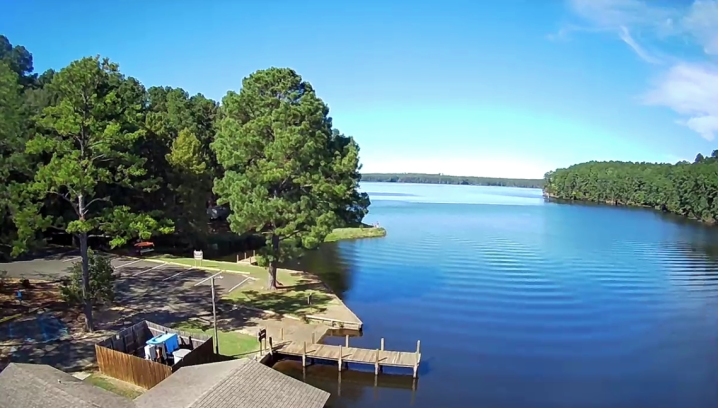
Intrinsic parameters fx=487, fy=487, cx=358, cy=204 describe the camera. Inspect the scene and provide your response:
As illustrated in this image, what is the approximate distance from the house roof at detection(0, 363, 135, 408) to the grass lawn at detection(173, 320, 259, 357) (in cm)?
735

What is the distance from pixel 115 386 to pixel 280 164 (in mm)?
14439

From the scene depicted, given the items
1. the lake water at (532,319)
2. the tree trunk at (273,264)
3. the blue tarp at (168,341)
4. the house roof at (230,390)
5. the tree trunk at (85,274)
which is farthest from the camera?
the tree trunk at (273,264)

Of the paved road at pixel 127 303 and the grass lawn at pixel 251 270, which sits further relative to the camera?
the grass lawn at pixel 251 270

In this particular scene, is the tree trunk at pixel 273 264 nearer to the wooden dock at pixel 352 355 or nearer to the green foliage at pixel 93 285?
the wooden dock at pixel 352 355

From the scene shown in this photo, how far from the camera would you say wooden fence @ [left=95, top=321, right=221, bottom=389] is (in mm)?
16844

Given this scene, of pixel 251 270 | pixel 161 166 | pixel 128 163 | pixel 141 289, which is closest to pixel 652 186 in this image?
pixel 251 270

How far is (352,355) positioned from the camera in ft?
70.4

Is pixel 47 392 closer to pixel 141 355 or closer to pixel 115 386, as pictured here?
pixel 115 386

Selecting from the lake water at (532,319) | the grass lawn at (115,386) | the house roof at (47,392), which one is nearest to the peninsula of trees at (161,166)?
the grass lawn at (115,386)

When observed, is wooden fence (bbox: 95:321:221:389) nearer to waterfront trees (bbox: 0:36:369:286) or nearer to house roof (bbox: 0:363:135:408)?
house roof (bbox: 0:363:135:408)

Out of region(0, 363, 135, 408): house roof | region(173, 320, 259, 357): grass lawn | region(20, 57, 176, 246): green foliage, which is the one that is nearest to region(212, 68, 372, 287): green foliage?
region(173, 320, 259, 357): grass lawn

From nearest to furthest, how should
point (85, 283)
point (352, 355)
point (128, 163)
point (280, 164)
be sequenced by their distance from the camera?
point (85, 283), point (352, 355), point (280, 164), point (128, 163)

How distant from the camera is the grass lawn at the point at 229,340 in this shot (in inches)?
827

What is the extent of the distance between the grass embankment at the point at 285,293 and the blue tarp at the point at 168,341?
782 cm
